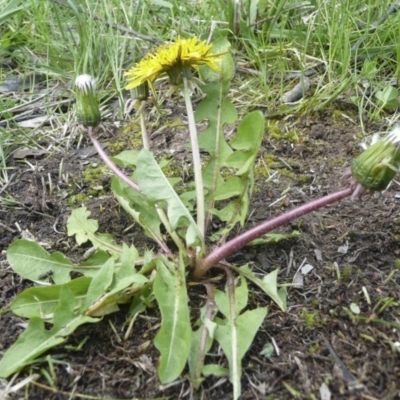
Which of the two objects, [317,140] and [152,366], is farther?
[317,140]

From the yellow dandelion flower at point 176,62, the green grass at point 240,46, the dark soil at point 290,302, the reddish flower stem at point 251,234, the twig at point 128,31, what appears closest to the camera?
the dark soil at point 290,302

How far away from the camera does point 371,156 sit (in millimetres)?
1460

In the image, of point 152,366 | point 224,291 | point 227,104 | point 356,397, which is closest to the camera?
point 356,397

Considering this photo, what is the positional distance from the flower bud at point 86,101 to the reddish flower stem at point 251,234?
69cm

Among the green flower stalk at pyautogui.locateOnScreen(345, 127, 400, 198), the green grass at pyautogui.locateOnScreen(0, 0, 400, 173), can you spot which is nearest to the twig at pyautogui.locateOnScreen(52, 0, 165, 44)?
the green grass at pyautogui.locateOnScreen(0, 0, 400, 173)

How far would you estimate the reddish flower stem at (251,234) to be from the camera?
1.56 m

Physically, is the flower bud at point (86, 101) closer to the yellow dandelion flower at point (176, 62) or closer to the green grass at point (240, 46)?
the yellow dandelion flower at point (176, 62)

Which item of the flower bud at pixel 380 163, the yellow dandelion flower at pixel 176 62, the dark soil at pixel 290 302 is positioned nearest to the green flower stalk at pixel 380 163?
the flower bud at pixel 380 163

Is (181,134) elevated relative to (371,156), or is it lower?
lower

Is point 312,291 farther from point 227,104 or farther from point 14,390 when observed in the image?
point 14,390

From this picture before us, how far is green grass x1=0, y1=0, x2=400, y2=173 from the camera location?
8.14ft

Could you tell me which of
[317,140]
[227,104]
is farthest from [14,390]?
[317,140]

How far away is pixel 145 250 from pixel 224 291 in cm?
34

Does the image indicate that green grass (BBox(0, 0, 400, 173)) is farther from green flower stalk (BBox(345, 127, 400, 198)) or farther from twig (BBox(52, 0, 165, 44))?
green flower stalk (BBox(345, 127, 400, 198))
